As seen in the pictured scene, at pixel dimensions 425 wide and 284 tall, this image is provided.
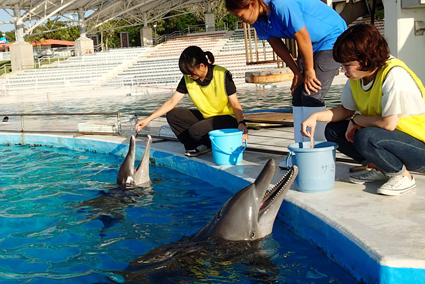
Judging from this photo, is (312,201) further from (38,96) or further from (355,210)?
(38,96)

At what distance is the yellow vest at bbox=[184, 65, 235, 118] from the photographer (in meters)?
5.11

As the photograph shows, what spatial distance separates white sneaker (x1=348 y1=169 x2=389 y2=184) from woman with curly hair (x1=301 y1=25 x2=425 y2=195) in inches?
7.4

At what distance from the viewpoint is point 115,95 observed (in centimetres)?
2427

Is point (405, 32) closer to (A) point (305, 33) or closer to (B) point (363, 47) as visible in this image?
(A) point (305, 33)

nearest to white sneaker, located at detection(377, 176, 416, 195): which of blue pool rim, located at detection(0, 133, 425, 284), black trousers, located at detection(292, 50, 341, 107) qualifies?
blue pool rim, located at detection(0, 133, 425, 284)

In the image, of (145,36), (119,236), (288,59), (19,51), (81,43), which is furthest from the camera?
(145,36)

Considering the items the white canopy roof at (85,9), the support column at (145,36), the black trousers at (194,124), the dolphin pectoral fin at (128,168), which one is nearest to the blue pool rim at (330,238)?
the black trousers at (194,124)

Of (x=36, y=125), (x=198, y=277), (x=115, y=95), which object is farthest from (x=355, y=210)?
(x=115, y=95)

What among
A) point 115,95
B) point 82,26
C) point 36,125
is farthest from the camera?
point 82,26

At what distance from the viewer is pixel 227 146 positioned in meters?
4.70

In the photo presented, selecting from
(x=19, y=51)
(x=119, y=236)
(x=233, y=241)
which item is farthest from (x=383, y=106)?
(x=19, y=51)

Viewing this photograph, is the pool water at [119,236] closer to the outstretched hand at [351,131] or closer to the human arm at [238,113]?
the human arm at [238,113]

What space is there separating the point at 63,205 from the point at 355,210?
3008 millimetres

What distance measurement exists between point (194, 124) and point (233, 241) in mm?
2351
